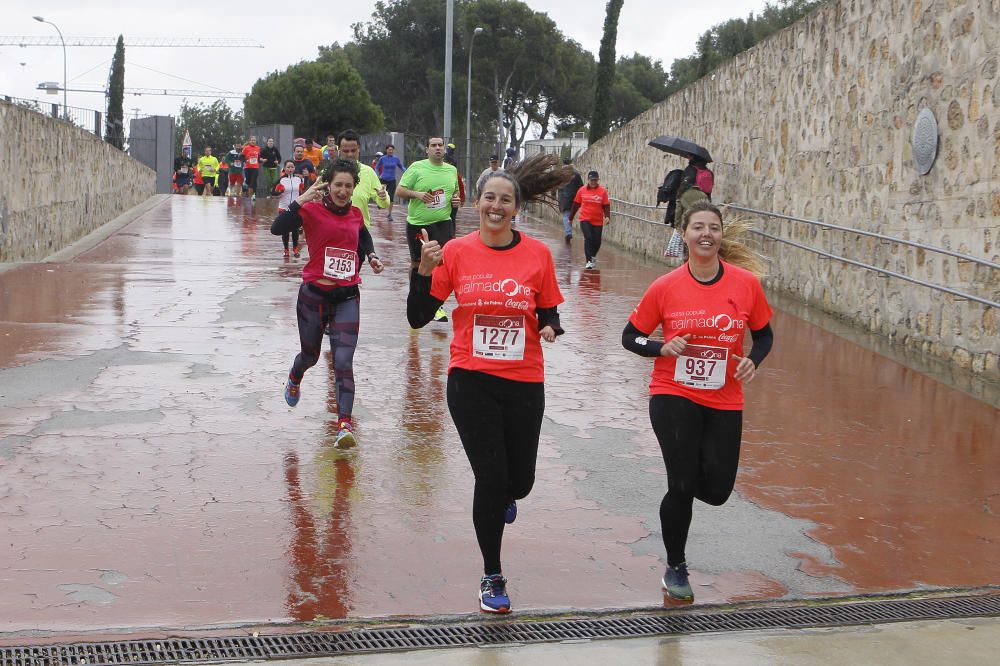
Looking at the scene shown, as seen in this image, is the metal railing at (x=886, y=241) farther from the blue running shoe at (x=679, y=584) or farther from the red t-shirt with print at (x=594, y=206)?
the blue running shoe at (x=679, y=584)

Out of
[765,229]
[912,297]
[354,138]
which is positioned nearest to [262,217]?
[765,229]

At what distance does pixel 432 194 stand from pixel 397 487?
529cm

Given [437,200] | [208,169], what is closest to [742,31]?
[208,169]

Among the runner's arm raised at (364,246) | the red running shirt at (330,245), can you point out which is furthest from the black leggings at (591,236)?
the red running shirt at (330,245)

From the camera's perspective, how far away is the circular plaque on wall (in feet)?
36.8

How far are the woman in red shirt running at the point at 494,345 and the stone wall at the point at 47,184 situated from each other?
12004 millimetres

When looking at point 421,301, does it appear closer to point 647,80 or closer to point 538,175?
point 538,175

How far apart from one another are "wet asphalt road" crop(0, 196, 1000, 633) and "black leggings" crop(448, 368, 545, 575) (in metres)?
0.34

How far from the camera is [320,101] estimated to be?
203 ft

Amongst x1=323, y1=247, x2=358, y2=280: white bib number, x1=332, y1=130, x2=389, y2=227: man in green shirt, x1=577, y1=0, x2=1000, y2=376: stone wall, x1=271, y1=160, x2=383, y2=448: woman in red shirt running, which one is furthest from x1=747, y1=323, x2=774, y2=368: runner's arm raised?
x1=332, y1=130, x2=389, y2=227: man in green shirt

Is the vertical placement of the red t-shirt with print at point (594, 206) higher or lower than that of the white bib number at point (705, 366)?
higher

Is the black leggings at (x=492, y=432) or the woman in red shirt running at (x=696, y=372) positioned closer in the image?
the black leggings at (x=492, y=432)

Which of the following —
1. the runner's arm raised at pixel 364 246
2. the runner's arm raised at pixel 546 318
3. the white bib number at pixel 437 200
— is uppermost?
the white bib number at pixel 437 200

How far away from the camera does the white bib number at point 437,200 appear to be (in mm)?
11523
